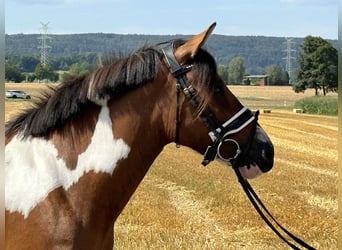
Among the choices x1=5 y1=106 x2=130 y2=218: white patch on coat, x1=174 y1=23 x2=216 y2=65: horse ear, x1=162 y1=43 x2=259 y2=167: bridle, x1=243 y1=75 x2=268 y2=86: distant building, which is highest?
x1=174 y1=23 x2=216 y2=65: horse ear

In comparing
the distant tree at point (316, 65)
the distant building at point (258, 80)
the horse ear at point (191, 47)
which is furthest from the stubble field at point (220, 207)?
the distant building at point (258, 80)

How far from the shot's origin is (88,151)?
368 centimetres

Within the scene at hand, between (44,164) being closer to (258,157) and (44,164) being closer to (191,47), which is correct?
(191,47)

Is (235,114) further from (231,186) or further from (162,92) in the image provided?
(231,186)

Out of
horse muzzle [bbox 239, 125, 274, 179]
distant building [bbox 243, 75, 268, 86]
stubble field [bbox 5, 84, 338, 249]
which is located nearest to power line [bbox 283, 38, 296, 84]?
distant building [bbox 243, 75, 268, 86]

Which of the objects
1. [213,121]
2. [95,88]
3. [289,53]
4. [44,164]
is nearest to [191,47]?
[213,121]

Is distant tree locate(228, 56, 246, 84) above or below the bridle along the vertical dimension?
below

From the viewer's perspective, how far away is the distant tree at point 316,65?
68.1 m

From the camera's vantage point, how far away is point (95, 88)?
3.70 meters

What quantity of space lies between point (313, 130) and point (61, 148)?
31157 millimetres

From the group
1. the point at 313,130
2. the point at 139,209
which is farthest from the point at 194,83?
the point at 313,130

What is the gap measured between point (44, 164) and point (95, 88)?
545 mm

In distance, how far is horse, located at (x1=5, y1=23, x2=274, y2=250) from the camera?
11.8 feet

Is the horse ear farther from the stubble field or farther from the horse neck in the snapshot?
the stubble field
